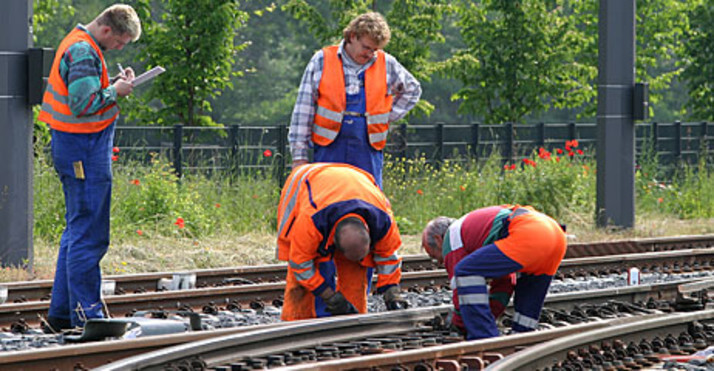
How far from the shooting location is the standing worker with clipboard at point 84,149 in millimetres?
7562

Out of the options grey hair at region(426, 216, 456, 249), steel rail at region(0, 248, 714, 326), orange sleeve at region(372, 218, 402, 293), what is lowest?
steel rail at region(0, 248, 714, 326)

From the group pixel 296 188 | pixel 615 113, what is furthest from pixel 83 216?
pixel 615 113

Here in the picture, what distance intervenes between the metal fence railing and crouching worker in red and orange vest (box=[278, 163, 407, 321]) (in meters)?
8.33

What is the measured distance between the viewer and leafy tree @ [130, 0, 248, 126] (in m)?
17.8

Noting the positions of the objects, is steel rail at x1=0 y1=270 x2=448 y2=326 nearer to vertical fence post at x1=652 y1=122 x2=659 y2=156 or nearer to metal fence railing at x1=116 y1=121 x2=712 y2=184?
metal fence railing at x1=116 y1=121 x2=712 y2=184

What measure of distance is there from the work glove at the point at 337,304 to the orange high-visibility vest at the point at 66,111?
74.1 inches

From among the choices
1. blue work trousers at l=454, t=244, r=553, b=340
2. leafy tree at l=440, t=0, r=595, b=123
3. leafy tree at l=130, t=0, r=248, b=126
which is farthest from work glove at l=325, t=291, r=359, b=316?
leafy tree at l=440, t=0, r=595, b=123

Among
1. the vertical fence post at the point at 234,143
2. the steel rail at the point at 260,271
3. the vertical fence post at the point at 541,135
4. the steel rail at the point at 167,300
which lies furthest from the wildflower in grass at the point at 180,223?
the vertical fence post at the point at 541,135

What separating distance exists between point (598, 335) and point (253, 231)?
8.12m

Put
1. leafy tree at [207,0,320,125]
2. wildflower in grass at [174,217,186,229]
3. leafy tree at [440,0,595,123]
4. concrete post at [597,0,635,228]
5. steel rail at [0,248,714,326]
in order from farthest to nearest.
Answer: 1. leafy tree at [207,0,320,125]
2. leafy tree at [440,0,595,123]
3. concrete post at [597,0,635,228]
4. wildflower in grass at [174,217,186,229]
5. steel rail at [0,248,714,326]

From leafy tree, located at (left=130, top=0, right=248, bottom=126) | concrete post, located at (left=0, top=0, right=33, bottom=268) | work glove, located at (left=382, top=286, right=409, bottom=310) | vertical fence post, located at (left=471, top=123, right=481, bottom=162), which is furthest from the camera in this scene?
vertical fence post, located at (left=471, top=123, right=481, bottom=162)

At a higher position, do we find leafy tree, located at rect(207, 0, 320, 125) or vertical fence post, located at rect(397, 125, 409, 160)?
leafy tree, located at rect(207, 0, 320, 125)

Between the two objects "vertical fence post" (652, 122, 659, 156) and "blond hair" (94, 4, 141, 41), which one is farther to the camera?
"vertical fence post" (652, 122, 659, 156)

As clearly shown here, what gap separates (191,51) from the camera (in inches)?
711
